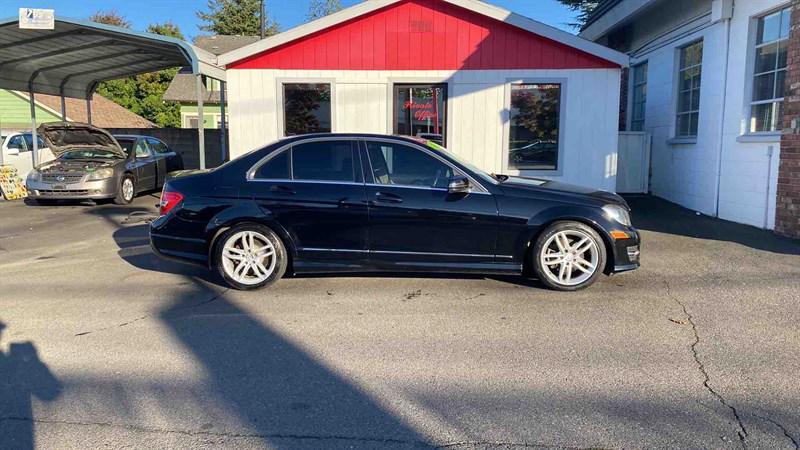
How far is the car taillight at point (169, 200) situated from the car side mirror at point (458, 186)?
2.72 m

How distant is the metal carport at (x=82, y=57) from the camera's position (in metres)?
10.3

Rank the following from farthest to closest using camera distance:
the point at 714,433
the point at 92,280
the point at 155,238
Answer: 1. the point at 92,280
2. the point at 155,238
3. the point at 714,433

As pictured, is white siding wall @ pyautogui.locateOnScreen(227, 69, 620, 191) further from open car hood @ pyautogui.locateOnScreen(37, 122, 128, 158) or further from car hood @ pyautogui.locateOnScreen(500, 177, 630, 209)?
car hood @ pyautogui.locateOnScreen(500, 177, 630, 209)

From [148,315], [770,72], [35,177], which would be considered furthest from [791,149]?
[35,177]

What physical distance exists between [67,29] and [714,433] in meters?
11.7

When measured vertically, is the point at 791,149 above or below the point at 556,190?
above

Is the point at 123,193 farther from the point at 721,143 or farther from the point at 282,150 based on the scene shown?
the point at 721,143

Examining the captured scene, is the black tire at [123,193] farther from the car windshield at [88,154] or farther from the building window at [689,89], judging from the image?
the building window at [689,89]

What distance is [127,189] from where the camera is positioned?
1303 centimetres

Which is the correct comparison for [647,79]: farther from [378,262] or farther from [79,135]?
[79,135]

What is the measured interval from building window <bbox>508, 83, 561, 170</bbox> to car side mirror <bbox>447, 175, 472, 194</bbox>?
19.3 ft

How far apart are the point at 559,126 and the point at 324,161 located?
6.50 m

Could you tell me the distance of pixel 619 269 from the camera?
587cm

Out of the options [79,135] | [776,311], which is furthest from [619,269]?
[79,135]
